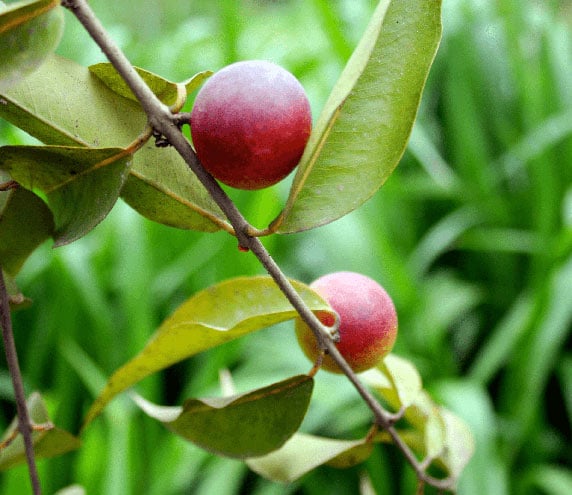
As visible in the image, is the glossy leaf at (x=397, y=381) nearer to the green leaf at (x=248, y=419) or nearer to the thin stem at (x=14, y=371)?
the green leaf at (x=248, y=419)

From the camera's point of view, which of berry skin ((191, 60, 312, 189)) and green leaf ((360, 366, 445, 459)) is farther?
green leaf ((360, 366, 445, 459))

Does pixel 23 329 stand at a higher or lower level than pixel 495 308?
higher

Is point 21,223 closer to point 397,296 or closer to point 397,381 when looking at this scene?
point 397,381

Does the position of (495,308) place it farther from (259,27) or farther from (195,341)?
(259,27)

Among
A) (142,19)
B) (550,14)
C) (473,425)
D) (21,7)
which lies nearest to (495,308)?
(473,425)

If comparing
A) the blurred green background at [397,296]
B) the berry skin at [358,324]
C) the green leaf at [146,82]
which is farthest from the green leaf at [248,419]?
the blurred green background at [397,296]

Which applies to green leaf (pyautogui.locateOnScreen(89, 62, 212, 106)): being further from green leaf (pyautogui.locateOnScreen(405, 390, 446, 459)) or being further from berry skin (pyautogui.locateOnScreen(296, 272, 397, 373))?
green leaf (pyautogui.locateOnScreen(405, 390, 446, 459))

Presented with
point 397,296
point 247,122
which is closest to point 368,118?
point 247,122

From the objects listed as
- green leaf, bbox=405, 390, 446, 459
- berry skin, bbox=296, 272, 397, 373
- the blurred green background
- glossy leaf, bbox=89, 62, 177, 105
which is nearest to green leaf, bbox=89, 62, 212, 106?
glossy leaf, bbox=89, 62, 177, 105
